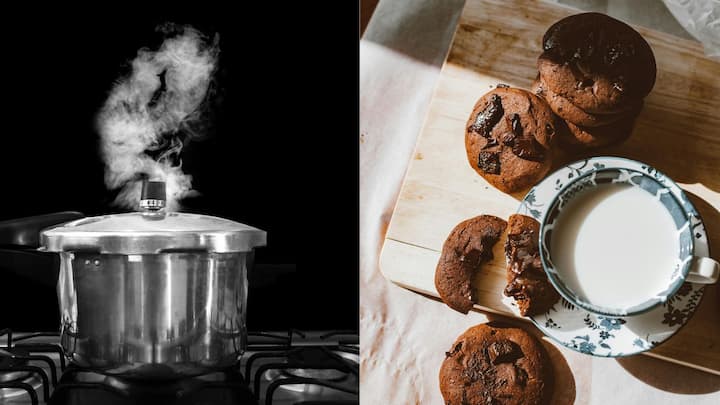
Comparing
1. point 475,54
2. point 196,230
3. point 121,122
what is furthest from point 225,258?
point 475,54

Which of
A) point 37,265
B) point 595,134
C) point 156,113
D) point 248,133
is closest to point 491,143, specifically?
point 595,134

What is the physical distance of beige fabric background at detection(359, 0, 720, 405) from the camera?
2.95 feet

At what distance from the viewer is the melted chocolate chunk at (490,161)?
0.85m

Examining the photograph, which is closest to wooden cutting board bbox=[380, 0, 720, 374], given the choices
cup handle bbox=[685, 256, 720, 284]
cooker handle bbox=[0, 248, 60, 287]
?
cup handle bbox=[685, 256, 720, 284]

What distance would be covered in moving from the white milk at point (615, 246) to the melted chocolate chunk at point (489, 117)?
0.44 feet

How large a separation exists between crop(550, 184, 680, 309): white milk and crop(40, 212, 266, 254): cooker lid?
374mm

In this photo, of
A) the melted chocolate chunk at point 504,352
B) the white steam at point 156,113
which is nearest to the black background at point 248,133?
the white steam at point 156,113

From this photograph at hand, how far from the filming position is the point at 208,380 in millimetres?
870

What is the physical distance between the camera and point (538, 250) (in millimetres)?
826

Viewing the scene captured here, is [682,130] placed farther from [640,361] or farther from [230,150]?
[230,150]

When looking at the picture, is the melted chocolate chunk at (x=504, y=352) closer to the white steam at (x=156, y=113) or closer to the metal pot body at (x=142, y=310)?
the metal pot body at (x=142, y=310)

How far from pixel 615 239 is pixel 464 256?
18 centimetres

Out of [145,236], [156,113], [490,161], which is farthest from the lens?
[156,113]

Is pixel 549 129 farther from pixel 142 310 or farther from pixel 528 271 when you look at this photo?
pixel 142 310
